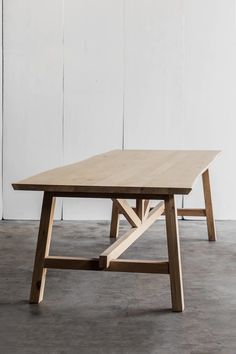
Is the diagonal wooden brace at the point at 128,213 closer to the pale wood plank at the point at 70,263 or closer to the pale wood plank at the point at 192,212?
the pale wood plank at the point at 70,263

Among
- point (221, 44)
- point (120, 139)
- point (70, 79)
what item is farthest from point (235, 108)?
point (70, 79)

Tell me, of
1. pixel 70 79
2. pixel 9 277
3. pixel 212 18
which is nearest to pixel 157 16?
pixel 212 18

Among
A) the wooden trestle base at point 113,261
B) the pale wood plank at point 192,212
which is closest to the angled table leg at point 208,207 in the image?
the pale wood plank at point 192,212

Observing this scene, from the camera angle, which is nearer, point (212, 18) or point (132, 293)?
point (132, 293)

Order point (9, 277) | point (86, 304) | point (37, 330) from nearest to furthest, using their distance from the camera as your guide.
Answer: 1. point (37, 330)
2. point (86, 304)
3. point (9, 277)

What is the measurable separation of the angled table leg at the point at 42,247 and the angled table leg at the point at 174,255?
583mm

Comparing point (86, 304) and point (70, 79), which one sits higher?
point (70, 79)

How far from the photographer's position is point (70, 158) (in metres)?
6.37

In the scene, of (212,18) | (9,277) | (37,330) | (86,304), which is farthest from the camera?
(212,18)

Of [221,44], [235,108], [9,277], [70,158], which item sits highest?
[221,44]

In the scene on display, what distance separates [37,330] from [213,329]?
2.54ft

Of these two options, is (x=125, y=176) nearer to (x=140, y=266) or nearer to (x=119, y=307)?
(x=140, y=266)

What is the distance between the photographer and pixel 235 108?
628 centimetres

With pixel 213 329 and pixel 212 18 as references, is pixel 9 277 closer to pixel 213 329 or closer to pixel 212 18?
pixel 213 329
